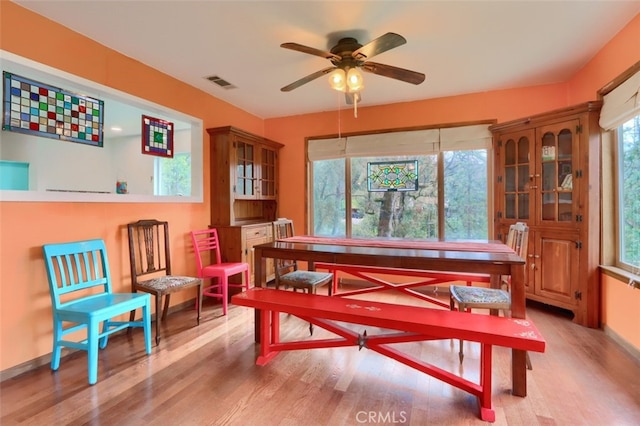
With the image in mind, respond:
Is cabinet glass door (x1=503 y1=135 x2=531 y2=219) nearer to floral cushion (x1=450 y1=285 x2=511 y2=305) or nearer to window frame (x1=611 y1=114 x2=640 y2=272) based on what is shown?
window frame (x1=611 y1=114 x2=640 y2=272)

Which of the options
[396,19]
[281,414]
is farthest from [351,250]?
[396,19]

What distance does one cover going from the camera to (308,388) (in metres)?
1.95

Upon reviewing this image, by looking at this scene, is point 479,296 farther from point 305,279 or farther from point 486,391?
point 305,279

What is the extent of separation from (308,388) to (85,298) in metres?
1.83

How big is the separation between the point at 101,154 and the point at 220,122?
3.27 metres

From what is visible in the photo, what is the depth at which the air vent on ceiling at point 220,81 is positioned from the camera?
335 cm

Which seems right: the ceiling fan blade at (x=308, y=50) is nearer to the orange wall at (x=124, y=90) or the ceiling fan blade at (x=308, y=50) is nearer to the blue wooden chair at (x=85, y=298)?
the orange wall at (x=124, y=90)

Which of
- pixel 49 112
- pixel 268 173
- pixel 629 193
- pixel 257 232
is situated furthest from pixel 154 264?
pixel 629 193

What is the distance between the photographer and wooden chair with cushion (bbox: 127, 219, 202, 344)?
2718 millimetres

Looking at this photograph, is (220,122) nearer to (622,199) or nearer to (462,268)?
(462,268)

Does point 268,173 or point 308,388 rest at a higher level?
point 268,173

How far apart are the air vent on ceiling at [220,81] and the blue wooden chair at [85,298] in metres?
2.04

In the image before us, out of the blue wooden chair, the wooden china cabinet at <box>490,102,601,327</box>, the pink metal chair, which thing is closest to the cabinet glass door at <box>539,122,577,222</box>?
the wooden china cabinet at <box>490,102,601,327</box>

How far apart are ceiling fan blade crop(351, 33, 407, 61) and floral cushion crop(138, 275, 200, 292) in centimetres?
251
